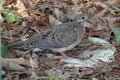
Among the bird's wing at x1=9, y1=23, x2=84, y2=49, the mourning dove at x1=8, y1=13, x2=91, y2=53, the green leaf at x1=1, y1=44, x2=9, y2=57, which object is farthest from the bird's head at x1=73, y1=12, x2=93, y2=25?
the green leaf at x1=1, y1=44, x2=9, y2=57

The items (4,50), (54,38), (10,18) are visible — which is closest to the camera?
(4,50)

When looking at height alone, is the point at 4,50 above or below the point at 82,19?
below

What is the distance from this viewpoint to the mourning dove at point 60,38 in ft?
17.9

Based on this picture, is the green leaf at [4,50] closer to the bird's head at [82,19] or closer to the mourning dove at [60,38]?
the mourning dove at [60,38]

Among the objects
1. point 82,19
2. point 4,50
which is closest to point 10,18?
point 4,50

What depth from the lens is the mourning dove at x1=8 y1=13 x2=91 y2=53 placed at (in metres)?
5.46

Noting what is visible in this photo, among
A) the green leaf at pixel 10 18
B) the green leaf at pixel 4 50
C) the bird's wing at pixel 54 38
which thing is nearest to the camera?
the green leaf at pixel 4 50

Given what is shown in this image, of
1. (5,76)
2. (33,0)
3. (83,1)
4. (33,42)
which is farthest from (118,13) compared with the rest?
(5,76)

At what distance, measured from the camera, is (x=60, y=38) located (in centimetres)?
566

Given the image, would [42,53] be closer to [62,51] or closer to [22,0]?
[62,51]

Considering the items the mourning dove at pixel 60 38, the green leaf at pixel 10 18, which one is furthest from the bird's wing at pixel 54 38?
the green leaf at pixel 10 18

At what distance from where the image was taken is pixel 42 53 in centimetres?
563

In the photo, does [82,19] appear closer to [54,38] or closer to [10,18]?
[54,38]

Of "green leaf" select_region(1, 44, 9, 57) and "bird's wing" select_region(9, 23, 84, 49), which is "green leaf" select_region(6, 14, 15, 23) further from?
"green leaf" select_region(1, 44, 9, 57)
